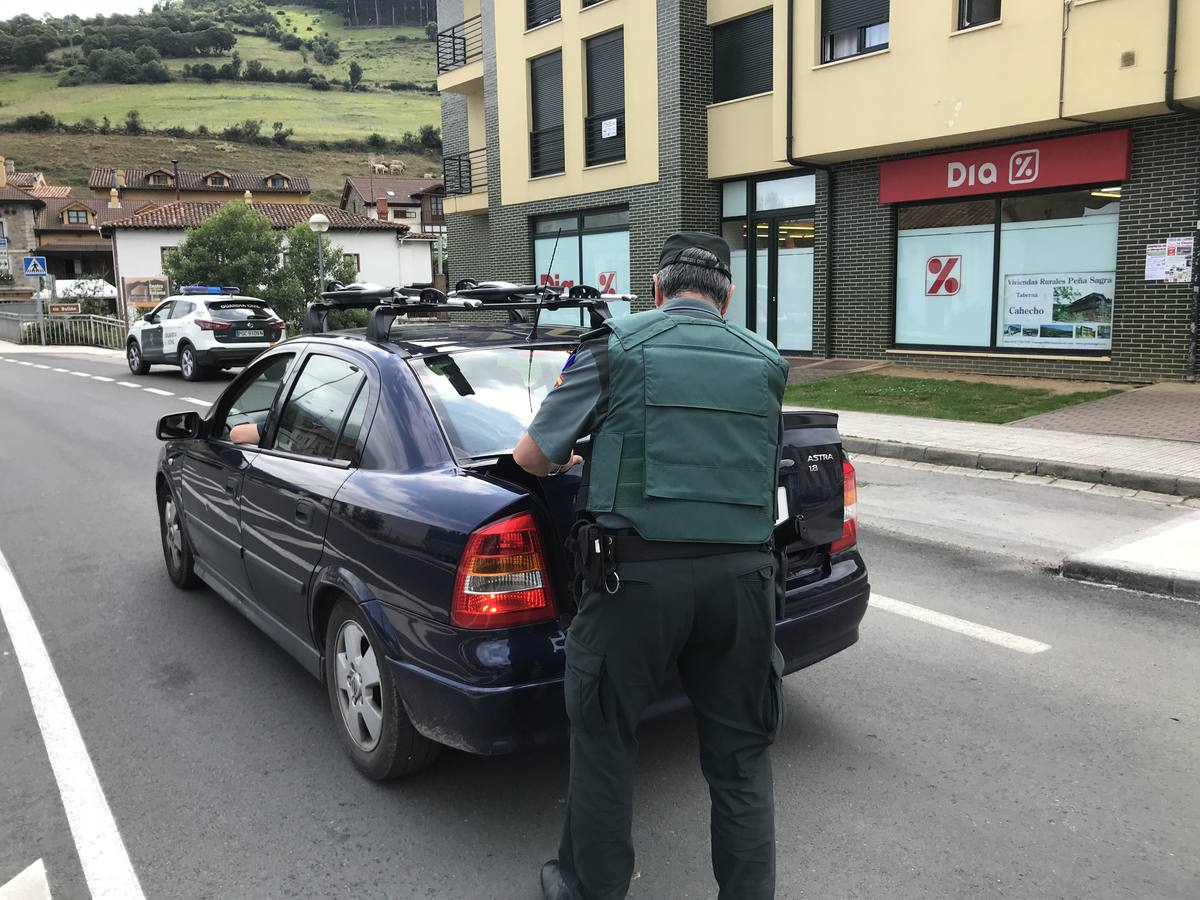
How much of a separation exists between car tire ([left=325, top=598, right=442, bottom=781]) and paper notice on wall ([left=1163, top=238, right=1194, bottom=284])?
1340 centimetres

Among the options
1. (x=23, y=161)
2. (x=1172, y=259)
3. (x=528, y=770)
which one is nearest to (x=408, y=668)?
(x=528, y=770)

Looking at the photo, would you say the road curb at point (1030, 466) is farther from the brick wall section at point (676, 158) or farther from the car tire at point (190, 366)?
the car tire at point (190, 366)

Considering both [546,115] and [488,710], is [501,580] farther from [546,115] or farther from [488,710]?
[546,115]

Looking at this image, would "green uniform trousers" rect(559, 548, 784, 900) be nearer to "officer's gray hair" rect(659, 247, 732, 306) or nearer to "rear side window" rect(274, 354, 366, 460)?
"officer's gray hair" rect(659, 247, 732, 306)

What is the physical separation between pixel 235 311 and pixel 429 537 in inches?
698

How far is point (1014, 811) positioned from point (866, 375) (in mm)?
13123

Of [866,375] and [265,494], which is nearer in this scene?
[265,494]

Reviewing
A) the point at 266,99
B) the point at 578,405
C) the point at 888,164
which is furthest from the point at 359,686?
the point at 266,99

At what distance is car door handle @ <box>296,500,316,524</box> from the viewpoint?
12.4ft

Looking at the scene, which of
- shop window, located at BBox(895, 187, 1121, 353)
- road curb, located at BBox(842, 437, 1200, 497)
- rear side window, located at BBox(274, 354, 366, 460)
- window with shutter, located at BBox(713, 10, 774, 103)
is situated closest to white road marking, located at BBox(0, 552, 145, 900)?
rear side window, located at BBox(274, 354, 366, 460)

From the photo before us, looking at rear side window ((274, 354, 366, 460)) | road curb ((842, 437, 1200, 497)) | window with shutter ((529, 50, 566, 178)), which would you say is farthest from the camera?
window with shutter ((529, 50, 566, 178))

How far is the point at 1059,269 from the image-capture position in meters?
14.7

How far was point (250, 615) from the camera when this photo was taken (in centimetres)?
450

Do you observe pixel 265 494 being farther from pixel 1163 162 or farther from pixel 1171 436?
pixel 1163 162
